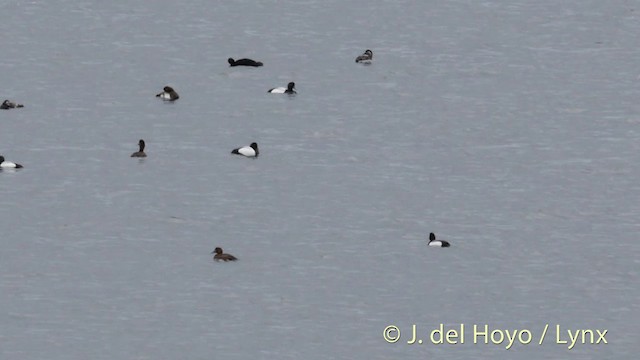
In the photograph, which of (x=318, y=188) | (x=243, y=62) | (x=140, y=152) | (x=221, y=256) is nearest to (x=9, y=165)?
(x=140, y=152)

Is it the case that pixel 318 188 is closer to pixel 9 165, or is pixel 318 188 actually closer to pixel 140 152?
pixel 140 152

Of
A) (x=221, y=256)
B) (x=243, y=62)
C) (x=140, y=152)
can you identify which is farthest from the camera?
(x=243, y=62)

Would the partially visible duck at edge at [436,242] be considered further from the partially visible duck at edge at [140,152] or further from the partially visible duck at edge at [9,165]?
the partially visible duck at edge at [9,165]

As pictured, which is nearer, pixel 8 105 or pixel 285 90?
pixel 8 105

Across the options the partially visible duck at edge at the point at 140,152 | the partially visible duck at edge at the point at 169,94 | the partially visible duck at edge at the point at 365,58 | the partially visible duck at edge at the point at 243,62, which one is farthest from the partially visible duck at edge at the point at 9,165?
the partially visible duck at edge at the point at 365,58

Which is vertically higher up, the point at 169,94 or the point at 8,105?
the point at 169,94

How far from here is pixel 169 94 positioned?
82.2 meters

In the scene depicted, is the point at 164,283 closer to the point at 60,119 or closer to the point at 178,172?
the point at 178,172

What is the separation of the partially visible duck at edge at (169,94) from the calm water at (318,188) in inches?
38.9

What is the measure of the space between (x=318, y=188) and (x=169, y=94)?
49.7 feet

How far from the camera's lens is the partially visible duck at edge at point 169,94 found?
82.0m

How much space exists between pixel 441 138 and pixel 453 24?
27158mm

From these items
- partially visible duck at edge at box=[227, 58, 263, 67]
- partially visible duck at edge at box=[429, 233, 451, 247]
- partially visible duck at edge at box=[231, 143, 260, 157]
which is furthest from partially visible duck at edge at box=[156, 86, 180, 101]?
partially visible duck at edge at box=[429, 233, 451, 247]

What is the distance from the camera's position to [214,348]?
5353 centimetres
